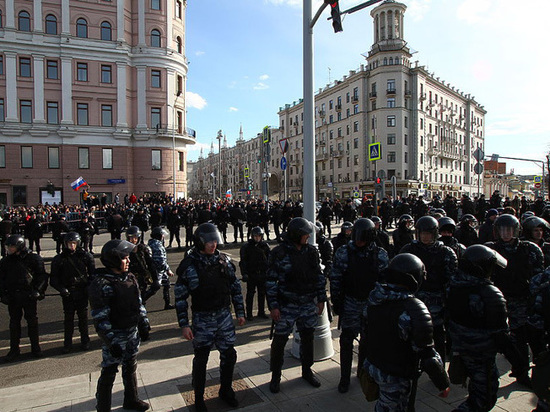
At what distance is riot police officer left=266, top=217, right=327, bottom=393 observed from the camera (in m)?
4.21

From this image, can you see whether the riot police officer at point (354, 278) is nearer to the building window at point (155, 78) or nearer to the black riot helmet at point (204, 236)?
the black riot helmet at point (204, 236)

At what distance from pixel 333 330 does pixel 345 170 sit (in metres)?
56.7

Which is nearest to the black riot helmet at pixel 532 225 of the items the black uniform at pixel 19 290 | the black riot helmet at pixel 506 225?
the black riot helmet at pixel 506 225

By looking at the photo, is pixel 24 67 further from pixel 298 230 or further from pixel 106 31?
pixel 298 230

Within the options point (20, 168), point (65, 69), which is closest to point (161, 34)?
point (65, 69)

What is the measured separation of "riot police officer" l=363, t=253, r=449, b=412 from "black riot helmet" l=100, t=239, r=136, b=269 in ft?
8.04

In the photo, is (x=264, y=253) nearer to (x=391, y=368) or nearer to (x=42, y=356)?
(x=42, y=356)

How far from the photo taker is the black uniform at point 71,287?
18.7 ft

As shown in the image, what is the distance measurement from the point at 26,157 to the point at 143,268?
31612 millimetres

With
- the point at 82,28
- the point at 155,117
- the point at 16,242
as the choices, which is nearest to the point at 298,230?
the point at 16,242

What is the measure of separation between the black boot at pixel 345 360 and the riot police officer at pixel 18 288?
443cm

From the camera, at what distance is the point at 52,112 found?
3222 cm

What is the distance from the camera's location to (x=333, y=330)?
6195mm

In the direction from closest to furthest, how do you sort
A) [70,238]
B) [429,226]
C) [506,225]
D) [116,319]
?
[116,319], [429,226], [506,225], [70,238]
